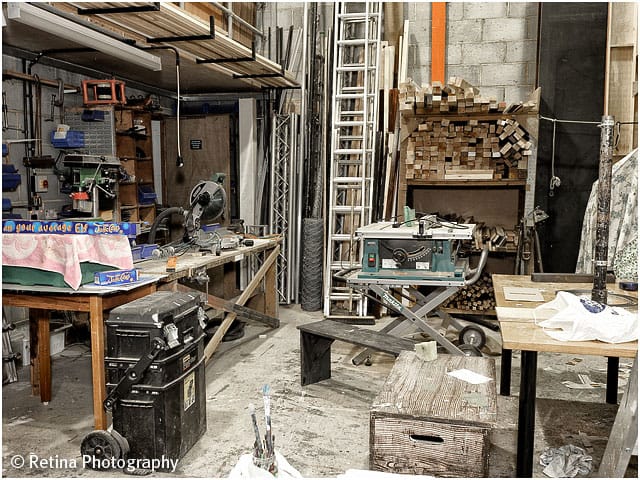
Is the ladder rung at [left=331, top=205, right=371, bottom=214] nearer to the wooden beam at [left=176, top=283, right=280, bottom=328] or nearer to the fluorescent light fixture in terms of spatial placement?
the wooden beam at [left=176, top=283, right=280, bottom=328]

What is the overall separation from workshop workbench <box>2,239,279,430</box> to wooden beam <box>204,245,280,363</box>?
47cm

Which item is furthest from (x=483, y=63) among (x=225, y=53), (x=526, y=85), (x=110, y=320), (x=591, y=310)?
(x=110, y=320)

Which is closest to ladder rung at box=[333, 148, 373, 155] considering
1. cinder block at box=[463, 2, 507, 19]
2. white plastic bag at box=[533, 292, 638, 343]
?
cinder block at box=[463, 2, 507, 19]

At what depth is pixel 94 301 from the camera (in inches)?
118

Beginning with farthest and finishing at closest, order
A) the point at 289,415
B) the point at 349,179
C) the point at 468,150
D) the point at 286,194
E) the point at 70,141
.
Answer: the point at 286,194 < the point at 349,179 < the point at 468,150 < the point at 70,141 < the point at 289,415

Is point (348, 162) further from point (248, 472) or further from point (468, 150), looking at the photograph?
point (248, 472)

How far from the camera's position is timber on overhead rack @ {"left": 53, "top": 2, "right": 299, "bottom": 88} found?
3598 millimetres

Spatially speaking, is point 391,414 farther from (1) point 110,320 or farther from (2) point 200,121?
(2) point 200,121

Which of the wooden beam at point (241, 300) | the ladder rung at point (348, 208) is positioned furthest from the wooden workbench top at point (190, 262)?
the ladder rung at point (348, 208)

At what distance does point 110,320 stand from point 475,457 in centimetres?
175

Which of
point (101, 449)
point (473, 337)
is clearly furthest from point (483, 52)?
point (101, 449)

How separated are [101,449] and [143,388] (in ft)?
1.22

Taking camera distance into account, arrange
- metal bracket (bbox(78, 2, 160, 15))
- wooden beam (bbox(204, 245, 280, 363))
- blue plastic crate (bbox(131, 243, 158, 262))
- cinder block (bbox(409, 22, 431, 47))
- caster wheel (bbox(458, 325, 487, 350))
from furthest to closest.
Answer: cinder block (bbox(409, 22, 431, 47)) < caster wheel (bbox(458, 325, 487, 350)) < wooden beam (bbox(204, 245, 280, 363)) < blue plastic crate (bbox(131, 243, 158, 262)) < metal bracket (bbox(78, 2, 160, 15))

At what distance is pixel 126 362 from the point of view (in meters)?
2.79
